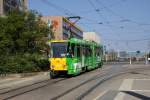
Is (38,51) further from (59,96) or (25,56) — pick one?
(59,96)

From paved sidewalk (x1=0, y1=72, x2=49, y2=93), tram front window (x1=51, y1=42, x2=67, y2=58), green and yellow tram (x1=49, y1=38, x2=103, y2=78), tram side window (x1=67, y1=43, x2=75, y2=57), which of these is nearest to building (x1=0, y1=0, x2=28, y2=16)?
green and yellow tram (x1=49, y1=38, x2=103, y2=78)

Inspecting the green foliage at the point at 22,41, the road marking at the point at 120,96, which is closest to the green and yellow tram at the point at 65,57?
the green foliage at the point at 22,41

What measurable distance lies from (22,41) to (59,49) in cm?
735

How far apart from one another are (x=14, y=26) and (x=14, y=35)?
0.94 meters

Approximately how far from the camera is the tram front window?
107 ft

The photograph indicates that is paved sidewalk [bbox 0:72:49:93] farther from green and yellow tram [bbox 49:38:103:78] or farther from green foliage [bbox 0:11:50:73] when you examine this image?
green foliage [bbox 0:11:50:73]

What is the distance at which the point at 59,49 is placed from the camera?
3288 cm

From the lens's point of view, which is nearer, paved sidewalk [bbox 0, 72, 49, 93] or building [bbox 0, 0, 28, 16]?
paved sidewalk [bbox 0, 72, 49, 93]

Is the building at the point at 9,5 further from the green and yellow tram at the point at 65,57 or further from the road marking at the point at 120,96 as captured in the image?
the road marking at the point at 120,96

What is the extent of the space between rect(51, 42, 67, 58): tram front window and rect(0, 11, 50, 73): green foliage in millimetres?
4881

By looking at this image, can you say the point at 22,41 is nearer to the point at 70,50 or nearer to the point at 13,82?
the point at 70,50

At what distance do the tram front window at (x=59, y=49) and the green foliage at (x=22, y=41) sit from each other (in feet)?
16.0

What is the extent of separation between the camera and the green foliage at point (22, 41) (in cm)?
3712

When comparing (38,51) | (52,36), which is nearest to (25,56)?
(38,51)
